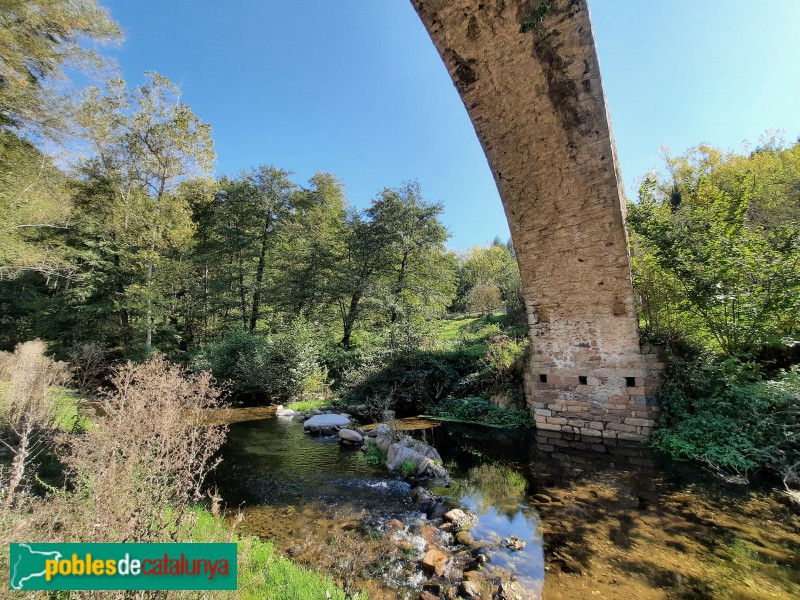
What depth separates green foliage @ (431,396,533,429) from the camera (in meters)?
7.04

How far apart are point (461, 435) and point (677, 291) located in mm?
4489

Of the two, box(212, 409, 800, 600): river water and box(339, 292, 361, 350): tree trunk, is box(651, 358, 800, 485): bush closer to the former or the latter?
box(212, 409, 800, 600): river water

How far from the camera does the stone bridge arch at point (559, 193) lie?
4219 millimetres

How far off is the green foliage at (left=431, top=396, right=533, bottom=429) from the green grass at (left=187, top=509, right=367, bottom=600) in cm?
545

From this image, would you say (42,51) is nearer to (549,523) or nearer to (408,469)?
(408,469)

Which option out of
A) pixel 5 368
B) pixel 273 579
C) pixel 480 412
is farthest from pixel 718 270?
pixel 5 368

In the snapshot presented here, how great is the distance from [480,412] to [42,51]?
10.5 metres

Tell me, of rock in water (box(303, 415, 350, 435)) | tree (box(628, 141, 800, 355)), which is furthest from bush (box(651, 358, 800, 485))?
rock in water (box(303, 415, 350, 435))

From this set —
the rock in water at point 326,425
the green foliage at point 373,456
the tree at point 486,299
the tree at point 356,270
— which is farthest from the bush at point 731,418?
the tree at point 486,299

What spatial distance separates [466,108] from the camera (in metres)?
5.12

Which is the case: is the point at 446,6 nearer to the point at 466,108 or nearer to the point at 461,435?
the point at 466,108

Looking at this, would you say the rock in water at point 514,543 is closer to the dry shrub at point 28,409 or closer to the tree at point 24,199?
the dry shrub at point 28,409

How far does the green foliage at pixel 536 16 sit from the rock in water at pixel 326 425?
695 centimetres

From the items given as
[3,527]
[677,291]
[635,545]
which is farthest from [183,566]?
[677,291]
